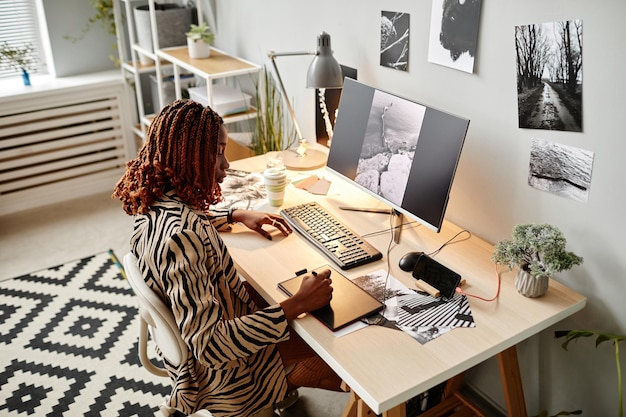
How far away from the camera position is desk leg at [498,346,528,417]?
1.66 m

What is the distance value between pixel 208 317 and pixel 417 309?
507 mm

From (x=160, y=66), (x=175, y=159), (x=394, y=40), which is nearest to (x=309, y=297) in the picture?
(x=175, y=159)

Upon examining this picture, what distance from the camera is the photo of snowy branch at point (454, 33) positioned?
66.3 inches

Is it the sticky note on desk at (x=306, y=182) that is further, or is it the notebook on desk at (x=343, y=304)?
the sticky note on desk at (x=306, y=182)

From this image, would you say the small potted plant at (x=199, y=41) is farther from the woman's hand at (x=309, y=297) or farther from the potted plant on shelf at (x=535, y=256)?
the potted plant on shelf at (x=535, y=256)

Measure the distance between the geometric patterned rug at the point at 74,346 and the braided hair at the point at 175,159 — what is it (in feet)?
3.24

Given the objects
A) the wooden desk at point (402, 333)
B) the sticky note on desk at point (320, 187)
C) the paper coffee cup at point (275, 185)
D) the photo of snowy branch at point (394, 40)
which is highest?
the photo of snowy branch at point (394, 40)

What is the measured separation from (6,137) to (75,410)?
185 cm

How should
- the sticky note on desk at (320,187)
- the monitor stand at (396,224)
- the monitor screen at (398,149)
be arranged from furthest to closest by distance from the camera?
the sticky note on desk at (320,187)
the monitor stand at (396,224)
the monitor screen at (398,149)

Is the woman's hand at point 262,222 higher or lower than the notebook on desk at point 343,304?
higher

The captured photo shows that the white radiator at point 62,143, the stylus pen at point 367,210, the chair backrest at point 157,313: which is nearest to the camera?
the chair backrest at point 157,313

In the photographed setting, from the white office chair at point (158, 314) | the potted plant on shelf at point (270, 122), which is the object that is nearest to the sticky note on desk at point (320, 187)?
the potted plant on shelf at point (270, 122)

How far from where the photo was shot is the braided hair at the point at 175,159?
148cm

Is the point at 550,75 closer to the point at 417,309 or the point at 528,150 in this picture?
the point at 528,150
